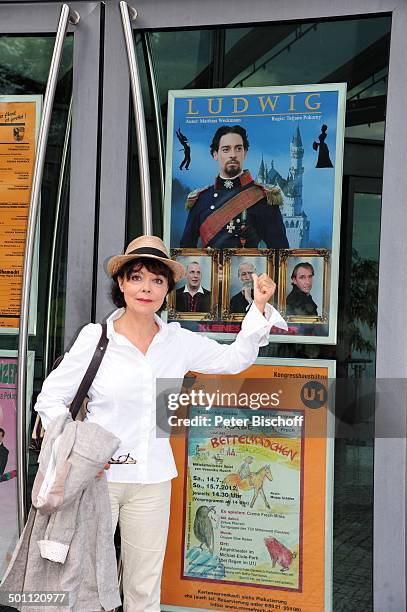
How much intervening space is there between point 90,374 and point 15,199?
102 centimetres

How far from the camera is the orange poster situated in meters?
3.33

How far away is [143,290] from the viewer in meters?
2.74

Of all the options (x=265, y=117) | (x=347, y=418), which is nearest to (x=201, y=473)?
(x=347, y=418)

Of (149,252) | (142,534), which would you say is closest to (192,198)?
(149,252)

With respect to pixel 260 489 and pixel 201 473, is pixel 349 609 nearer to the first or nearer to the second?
pixel 260 489

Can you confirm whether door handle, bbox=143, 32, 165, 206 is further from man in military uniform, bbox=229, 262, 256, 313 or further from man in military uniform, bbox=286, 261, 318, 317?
man in military uniform, bbox=286, 261, 318, 317

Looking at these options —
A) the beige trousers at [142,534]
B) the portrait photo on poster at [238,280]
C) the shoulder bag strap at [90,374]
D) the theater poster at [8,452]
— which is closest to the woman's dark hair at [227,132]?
the portrait photo on poster at [238,280]

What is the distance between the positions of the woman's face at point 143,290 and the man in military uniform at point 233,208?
1.71 feet

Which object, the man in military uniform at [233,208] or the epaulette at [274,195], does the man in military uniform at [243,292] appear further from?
the epaulette at [274,195]

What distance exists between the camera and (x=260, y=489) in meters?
3.15

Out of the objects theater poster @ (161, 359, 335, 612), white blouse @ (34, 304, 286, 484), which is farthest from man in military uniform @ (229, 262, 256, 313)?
white blouse @ (34, 304, 286, 484)

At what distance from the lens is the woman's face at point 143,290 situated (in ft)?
8.96

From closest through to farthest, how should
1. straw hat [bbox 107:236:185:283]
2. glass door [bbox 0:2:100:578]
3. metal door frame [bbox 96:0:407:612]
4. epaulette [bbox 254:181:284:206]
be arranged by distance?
straw hat [bbox 107:236:185:283]
metal door frame [bbox 96:0:407:612]
epaulette [bbox 254:181:284:206]
glass door [bbox 0:2:100:578]

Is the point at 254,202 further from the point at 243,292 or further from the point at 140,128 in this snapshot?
the point at 140,128
